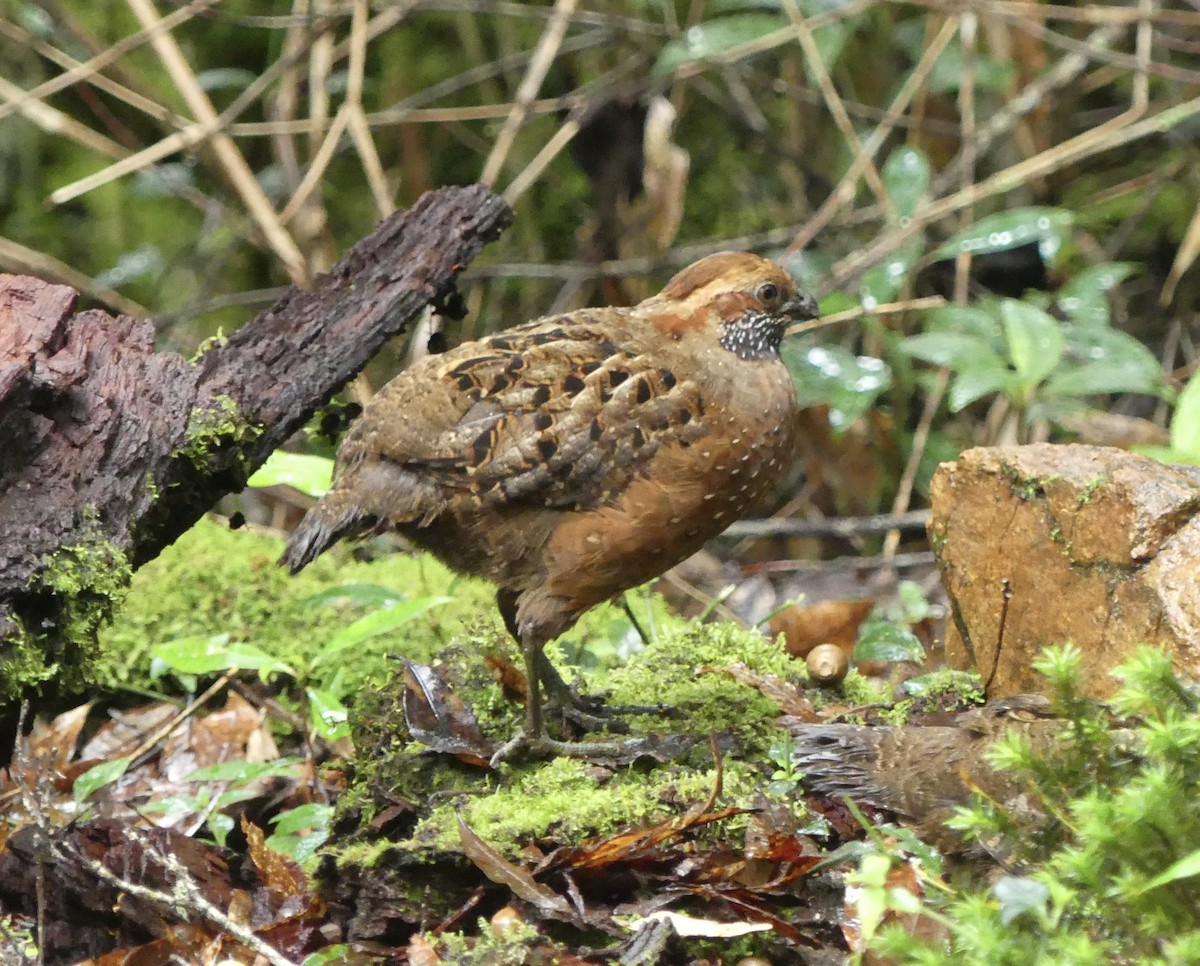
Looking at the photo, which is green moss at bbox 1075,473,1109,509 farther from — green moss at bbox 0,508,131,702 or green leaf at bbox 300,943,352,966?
green moss at bbox 0,508,131,702

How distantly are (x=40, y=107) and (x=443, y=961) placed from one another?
17.0ft

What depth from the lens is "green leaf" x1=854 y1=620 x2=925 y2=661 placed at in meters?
4.89

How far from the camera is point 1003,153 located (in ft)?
27.7

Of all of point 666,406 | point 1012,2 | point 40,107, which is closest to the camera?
point 666,406

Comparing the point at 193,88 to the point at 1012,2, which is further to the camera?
the point at 1012,2

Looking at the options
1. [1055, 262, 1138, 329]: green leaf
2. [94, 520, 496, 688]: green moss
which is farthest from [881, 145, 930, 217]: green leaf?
[94, 520, 496, 688]: green moss

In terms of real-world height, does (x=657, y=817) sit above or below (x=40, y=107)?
below

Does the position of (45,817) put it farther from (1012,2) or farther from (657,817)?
(1012,2)

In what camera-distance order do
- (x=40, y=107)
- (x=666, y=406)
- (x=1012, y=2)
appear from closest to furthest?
(x=666, y=406) → (x=40, y=107) → (x=1012, y=2)

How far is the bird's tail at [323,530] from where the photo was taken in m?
3.94

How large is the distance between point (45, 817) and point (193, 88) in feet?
15.1

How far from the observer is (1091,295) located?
6605 millimetres

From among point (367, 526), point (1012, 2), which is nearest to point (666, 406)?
point (367, 526)

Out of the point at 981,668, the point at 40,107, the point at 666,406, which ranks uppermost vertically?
the point at 40,107
